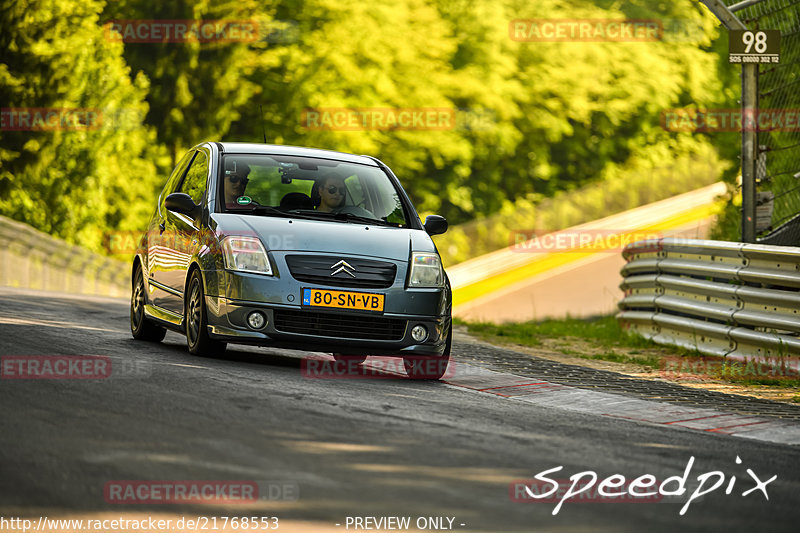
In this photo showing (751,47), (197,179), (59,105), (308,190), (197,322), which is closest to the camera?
(197,322)

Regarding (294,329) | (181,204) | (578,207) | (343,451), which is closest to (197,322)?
(294,329)

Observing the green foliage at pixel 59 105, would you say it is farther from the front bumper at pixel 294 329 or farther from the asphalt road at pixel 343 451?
the asphalt road at pixel 343 451

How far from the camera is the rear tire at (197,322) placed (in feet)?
32.8

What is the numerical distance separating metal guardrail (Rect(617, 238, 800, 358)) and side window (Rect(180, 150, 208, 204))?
5.26 m

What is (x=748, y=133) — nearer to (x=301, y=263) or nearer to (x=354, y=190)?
(x=354, y=190)

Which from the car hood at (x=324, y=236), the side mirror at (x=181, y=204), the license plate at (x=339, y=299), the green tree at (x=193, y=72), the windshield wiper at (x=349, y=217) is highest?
the green tree at (x=193, y=72)

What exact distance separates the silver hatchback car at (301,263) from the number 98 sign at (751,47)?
13.9 ft

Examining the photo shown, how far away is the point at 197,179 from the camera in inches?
447

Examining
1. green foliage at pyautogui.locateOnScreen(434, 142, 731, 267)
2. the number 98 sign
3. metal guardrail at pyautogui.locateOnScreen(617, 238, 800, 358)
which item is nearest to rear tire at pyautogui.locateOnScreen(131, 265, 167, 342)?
metal guardrail at pyautogui.locateOnScreen(617, 238, 800, 358)

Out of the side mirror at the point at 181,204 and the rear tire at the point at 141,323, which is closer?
the side mirror at the point at 181,204

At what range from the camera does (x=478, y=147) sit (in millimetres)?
46844

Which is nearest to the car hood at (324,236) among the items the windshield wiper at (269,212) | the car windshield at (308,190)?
the windshield wiper at (269,212)

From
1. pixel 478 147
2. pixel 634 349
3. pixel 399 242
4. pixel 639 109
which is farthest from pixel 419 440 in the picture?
pixel 639 109

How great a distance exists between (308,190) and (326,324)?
5.22 feet
